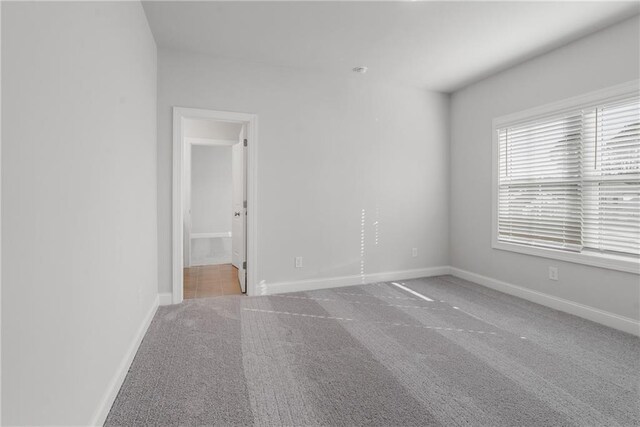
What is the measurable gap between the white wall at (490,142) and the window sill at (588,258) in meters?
0.06

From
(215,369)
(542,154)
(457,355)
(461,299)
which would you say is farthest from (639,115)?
(215,369)

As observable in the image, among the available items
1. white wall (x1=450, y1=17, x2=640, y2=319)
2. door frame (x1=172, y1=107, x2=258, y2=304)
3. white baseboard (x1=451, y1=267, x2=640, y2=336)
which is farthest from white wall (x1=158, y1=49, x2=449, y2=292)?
white baseboard (x1=451, y1=267, x2=640, y2=336)

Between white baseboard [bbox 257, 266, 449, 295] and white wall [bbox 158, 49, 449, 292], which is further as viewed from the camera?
white baseboard [bbox 257, 266, 449, 295]

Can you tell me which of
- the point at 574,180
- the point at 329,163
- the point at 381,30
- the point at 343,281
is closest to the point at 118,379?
the point at 343,281

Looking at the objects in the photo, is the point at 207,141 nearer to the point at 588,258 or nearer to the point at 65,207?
the point at 65,207

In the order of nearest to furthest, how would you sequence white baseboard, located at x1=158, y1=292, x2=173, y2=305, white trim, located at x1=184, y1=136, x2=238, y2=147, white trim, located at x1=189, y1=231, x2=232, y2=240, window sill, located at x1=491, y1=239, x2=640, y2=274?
window sill, located at x1=491, y1=239, x2=640, y2=274 → white baseboard, located at x1=158, y1=292, x2=173, y2=305 → white trim, located at x1=184, y1=136, x2=238, y2=147 → white trim, located at x1=189, y1=231, x2=232, y2=240

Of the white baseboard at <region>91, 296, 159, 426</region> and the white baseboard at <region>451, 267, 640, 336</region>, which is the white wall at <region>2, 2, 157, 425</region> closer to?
the white baseboard at <region>91, 296, 159, 426</region>

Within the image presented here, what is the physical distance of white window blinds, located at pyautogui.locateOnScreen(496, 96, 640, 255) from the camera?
2.84m

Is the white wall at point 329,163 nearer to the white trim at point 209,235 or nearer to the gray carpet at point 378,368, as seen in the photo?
the gray carpet at point 378,368

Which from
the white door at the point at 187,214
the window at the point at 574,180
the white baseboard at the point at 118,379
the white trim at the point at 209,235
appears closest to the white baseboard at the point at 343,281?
the window at the point at 574,180

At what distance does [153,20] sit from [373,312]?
327 centimetres

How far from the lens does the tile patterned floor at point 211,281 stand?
12.8 feet

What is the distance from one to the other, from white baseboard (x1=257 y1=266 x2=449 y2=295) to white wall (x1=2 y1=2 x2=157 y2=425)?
1.71m

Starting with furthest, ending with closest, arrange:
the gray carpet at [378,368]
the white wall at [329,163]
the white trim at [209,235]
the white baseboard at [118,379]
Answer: the white trim at [209,235] → the white wall at [329,163] → the gray carpet at [378,368] → the white baseboard at [118,379]
